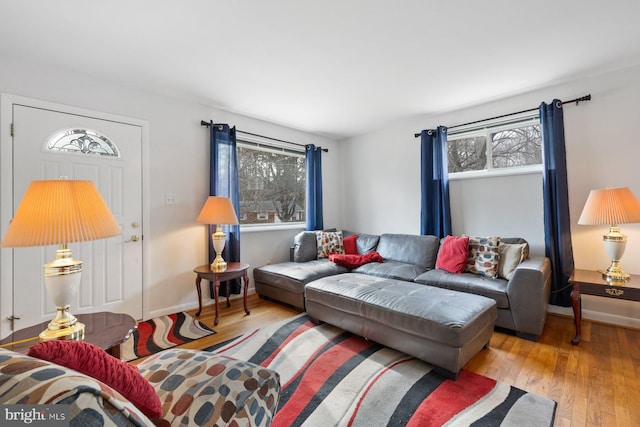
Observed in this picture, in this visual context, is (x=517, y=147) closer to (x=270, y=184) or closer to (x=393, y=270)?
(x=393, y=270)

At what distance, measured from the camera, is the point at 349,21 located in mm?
1871

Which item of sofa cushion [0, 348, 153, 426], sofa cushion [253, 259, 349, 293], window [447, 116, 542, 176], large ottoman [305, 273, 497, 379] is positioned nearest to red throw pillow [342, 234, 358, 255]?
sofa cushion [253, 259, 349, 293]

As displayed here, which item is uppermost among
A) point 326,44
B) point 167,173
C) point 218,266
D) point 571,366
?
point 326,44

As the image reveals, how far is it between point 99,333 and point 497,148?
3995 millimetres

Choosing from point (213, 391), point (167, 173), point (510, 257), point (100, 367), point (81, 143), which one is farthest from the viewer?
point (167, 173)

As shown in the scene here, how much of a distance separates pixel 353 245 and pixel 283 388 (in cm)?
245

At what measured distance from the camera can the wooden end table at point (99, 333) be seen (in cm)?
129

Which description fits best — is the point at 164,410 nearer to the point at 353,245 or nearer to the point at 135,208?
the point at 135,208

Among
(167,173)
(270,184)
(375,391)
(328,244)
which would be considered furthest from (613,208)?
(167,173)

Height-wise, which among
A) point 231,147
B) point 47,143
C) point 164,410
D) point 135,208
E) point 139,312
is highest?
point 231,147

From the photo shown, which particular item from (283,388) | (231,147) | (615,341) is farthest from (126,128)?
(615,341)

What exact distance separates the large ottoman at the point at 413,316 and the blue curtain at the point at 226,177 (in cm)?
118

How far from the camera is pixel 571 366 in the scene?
192cm

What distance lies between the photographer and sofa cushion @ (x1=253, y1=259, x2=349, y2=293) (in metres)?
2.98
